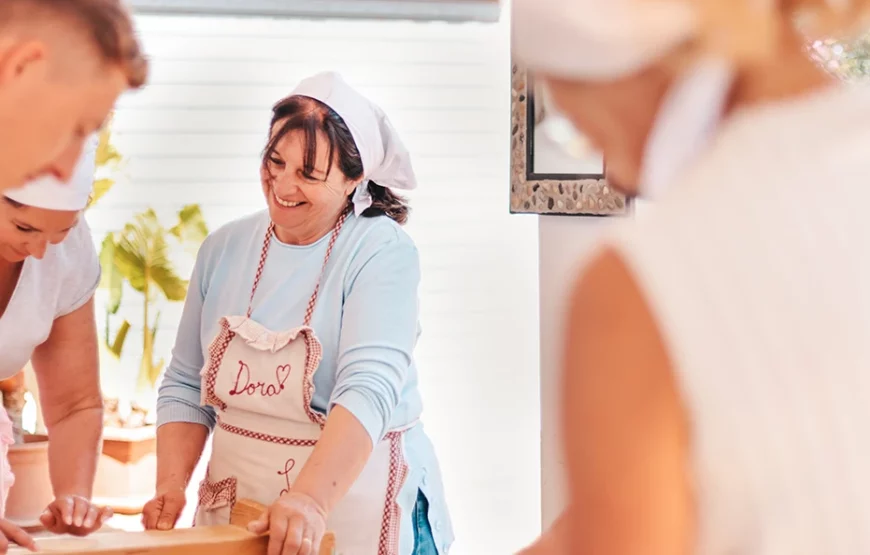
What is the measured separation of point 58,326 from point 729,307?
0.72 metres

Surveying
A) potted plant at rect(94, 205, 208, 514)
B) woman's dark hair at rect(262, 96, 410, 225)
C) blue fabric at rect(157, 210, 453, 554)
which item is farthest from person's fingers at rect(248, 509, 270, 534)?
potted plant at rect(94, 205, 208, 514)

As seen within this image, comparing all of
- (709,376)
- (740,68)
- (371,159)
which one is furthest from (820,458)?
(371,159)

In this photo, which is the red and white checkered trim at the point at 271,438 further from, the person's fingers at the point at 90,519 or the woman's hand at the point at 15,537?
the woman's hand at the point at 15,537

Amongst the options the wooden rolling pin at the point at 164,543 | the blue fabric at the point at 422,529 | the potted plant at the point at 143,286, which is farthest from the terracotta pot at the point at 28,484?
the blue fabric at the point at 422,529

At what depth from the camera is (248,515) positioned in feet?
3.66

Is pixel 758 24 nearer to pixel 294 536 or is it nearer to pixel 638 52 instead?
pixel 638 52

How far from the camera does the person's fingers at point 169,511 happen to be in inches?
44.8

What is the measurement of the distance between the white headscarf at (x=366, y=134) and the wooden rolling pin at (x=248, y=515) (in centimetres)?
→ 36

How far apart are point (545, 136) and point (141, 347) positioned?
1264mm

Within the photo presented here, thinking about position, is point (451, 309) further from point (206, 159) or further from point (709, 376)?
point (709, 376)

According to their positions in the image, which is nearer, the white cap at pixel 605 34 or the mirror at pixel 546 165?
the white cap at pixel 605 34

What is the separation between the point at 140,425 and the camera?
1734mm

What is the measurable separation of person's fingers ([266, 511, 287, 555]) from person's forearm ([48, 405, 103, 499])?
20 cm

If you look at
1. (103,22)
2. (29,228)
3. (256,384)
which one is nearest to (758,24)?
(103,22)
